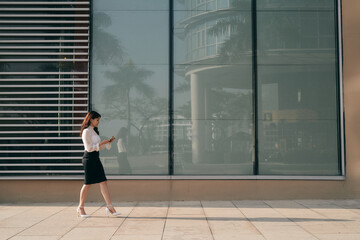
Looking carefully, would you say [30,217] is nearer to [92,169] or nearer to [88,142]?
[92,169]

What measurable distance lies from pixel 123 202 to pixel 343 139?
539cm

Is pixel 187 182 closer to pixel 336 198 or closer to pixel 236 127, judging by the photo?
pixel 236 127

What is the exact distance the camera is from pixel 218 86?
9.44 m

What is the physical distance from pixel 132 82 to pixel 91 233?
4260 mm

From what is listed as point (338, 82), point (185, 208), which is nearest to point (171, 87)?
point (185, 208)

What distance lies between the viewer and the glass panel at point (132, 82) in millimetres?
9328

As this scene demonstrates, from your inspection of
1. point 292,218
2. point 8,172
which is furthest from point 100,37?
point 292,218

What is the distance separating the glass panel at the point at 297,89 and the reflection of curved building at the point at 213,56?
42 cm

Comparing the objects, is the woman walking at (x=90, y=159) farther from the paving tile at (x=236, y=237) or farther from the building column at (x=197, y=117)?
the building column at (x=197, y=117)

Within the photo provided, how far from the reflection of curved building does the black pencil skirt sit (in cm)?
275

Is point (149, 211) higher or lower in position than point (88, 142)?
lower

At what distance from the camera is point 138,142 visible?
9352mm

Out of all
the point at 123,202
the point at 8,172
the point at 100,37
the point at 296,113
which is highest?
the point at 100,37

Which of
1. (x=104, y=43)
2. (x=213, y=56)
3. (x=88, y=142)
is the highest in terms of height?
(x=104, y=43)
